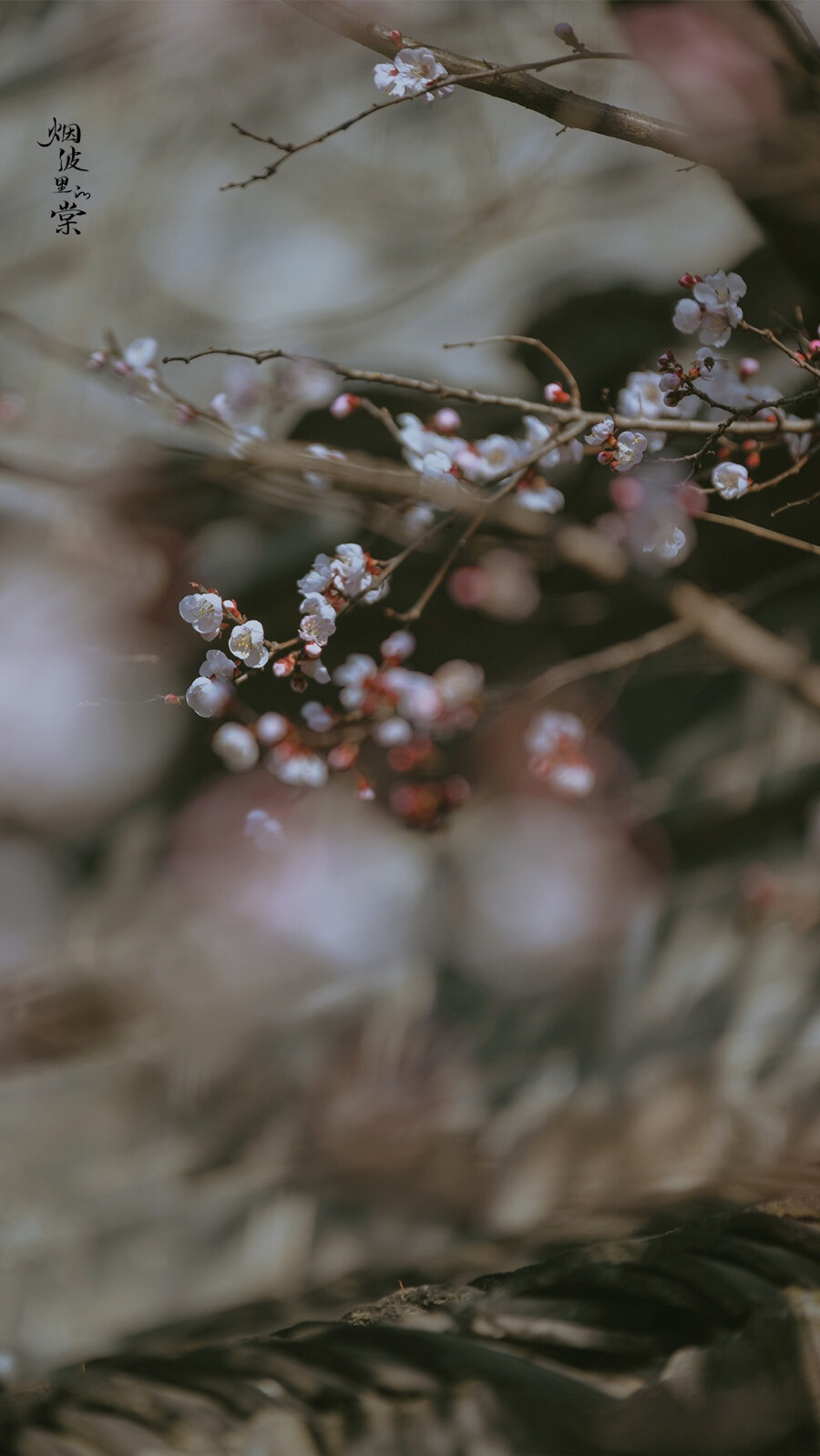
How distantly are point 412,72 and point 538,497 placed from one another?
0.90ft

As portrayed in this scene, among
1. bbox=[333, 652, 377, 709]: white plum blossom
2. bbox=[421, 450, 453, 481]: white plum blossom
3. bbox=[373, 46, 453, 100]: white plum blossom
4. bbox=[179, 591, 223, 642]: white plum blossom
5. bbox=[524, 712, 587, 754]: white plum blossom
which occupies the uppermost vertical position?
bbox=[373, 46, 453, 100]: white plum blossom

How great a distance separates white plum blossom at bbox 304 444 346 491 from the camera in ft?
2.19

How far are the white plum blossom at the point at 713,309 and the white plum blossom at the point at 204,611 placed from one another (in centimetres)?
32

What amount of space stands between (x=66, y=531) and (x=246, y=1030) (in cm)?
44

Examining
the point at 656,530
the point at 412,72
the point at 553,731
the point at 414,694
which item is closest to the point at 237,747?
the point at 414,694

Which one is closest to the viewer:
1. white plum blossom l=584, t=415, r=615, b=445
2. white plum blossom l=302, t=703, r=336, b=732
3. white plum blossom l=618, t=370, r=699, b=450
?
white plum blossom l=584, t=415, r=615, b=445

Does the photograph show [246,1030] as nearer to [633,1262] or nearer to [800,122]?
[633,1262]

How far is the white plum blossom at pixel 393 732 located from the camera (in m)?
0.73

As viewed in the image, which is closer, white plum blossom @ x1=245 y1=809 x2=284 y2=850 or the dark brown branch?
the dark brown branch

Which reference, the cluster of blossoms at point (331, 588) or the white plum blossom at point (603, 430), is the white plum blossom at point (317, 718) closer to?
the cluster of blossoms at point (331, 588)

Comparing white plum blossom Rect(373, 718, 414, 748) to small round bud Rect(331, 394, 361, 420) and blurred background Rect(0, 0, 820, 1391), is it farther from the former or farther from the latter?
small round bud Rect(331, 394, 361, 420)

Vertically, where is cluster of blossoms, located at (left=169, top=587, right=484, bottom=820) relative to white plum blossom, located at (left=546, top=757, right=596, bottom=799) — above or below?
above

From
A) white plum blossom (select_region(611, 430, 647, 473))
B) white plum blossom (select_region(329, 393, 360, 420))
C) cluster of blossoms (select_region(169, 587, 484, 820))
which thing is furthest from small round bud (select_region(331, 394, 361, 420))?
white plum blossom (select_region(611, 430, 647, 473))

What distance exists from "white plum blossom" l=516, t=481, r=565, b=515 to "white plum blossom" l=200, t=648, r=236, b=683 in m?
0.26
